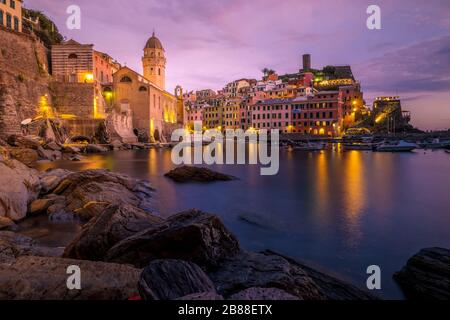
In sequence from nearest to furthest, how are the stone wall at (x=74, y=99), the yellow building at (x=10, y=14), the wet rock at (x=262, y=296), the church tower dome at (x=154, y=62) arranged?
the wet rock at (x=262, y=296), the yellow building at (x=10, y=14), the stone wall at (x=74, y=99), the church tower dome at (x=154, y=62)

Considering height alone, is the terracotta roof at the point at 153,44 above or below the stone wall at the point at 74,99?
above

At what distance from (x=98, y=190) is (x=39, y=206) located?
1.77 meters

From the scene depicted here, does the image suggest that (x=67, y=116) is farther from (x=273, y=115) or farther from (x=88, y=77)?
(x=273, y=115)

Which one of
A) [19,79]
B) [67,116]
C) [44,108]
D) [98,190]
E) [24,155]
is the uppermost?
[19,79]

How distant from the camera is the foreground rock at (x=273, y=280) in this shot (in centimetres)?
372

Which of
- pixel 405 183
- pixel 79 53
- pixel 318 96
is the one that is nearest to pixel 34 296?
pixel 405 183

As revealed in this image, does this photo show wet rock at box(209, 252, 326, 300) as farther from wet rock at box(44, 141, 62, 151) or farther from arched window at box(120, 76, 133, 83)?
arched window at box(120, 76, 133, 83)

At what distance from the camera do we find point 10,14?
40.8 meters

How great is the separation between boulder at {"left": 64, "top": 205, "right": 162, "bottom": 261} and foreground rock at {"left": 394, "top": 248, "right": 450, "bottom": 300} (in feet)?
16.1

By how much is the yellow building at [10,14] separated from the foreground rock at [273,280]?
5075 cm

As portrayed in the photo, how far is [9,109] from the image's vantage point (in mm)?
32312

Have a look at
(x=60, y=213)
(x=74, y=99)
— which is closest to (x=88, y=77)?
(x=74, y=99)

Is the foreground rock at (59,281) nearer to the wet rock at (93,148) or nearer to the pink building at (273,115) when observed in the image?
the wet rock at (93,148)

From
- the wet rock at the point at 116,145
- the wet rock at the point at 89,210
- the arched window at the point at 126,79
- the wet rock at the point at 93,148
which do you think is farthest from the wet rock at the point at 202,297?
the arched window at the point at 126,79
